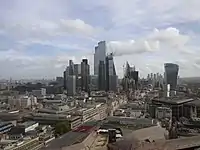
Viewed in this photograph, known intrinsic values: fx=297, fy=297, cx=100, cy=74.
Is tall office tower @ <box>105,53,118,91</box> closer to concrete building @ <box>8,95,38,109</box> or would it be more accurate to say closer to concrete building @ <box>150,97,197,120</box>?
concrete building @ <box>8,95,38,109</box>

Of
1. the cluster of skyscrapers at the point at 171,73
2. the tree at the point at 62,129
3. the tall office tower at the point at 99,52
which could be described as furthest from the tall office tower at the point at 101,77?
the tree at the point at 62,129

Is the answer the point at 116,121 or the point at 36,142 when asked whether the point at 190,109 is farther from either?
the point at 36,142

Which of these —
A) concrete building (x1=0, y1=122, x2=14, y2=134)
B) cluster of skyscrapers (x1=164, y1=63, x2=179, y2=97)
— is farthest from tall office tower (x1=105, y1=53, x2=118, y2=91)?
concrete building (x1=0, y1=122, x2=14, y2=134)

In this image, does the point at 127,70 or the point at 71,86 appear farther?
the point at 127,70

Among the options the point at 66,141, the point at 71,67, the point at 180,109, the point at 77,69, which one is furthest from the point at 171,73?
the point at 66,141

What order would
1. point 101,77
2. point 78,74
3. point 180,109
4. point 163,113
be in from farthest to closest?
point 78,74, point 101,77, point 180,109, point 163,113

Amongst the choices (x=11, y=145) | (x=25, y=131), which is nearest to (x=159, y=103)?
(x=25, y=131)

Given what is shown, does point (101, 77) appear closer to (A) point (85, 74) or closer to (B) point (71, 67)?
(A) point (85, 74)

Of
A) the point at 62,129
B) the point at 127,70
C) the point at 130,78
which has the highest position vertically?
the point at 127,70
